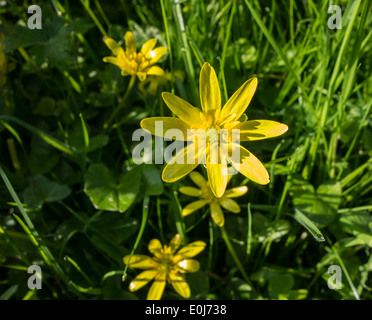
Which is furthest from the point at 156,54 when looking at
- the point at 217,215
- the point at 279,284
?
the point at 279,284

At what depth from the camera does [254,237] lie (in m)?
1.36

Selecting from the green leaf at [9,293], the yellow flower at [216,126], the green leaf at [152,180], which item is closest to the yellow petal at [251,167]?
the yellow flower at [216,126]

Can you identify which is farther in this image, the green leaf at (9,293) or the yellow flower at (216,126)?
the green leaf at (9,293)

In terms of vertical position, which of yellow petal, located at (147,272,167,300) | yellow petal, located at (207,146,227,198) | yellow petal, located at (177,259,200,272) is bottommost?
yellow petal, located at (147,272,167,300)

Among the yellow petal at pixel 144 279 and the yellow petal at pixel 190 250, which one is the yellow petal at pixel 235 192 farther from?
Result: the yellow petal at pixel 144 279

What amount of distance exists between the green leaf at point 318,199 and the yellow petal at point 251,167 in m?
0.41

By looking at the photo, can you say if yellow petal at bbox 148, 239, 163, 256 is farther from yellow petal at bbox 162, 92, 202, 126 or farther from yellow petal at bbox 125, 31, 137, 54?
yellow petal at bbox 125, 31, 137, 54

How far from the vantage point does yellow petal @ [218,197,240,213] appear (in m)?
1.25

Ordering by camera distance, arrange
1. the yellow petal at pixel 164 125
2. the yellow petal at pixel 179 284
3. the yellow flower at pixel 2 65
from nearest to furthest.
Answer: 1. the yellow petal at pixel 164 125
2. the yellow petal at pixel 179 284
3. the yellow flower at pixel 2 65

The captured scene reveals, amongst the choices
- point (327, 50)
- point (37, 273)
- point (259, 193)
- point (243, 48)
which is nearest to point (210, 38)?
point (243, 48)

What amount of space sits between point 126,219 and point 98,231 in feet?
0.38

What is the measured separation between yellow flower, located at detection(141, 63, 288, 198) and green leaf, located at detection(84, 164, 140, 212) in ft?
1.08

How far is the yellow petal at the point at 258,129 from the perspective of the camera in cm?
101

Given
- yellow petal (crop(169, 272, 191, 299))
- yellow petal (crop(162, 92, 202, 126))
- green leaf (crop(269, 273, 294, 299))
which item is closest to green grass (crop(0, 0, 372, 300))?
green leaf (crop(269, 273, 294, 299))
